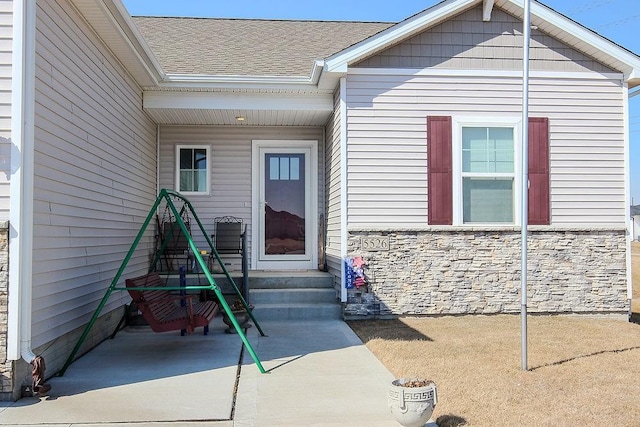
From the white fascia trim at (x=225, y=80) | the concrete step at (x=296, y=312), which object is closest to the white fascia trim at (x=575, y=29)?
the white fascia trim at (x=225, y=80)

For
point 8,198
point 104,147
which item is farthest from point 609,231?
point 8,198

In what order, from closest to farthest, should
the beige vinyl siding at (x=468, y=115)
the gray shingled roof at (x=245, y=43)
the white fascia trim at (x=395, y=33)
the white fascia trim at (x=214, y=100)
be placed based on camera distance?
1. the white fascia trim at (x=395, y=33)
2. the beige vinyl siding at (x=468, y=115)
3. the white fascia trim at (x=214, y=100)
4. the gray shingled roof at (x=245, y=43)

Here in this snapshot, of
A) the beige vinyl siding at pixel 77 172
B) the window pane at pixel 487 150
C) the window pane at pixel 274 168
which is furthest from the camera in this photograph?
the window pane at pixel 274 168

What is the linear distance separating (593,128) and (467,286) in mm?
2906

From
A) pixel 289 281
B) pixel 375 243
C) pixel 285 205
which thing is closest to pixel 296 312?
pixel 289 281

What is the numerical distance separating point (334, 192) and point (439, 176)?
154cm

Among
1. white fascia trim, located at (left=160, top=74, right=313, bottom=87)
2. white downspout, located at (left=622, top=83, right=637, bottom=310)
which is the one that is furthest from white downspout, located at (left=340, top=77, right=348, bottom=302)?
white downspout, located at (left=622, top=83, right=637, bottom=310)

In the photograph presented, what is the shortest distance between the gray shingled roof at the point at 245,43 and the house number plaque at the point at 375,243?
272 cm

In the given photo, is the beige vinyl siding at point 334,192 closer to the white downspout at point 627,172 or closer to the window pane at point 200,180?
the window pane at point 200,180

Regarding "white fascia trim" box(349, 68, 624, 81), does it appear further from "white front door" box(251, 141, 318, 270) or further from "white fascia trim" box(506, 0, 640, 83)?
"white front door" box(251, 141, 318, 270)

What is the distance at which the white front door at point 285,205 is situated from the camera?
30.3 ft

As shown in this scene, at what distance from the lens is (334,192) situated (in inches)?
326

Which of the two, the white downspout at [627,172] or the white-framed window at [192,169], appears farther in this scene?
the white-framed window at [192,169]

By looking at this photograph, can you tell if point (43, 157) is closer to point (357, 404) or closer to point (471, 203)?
point (357, 404)
